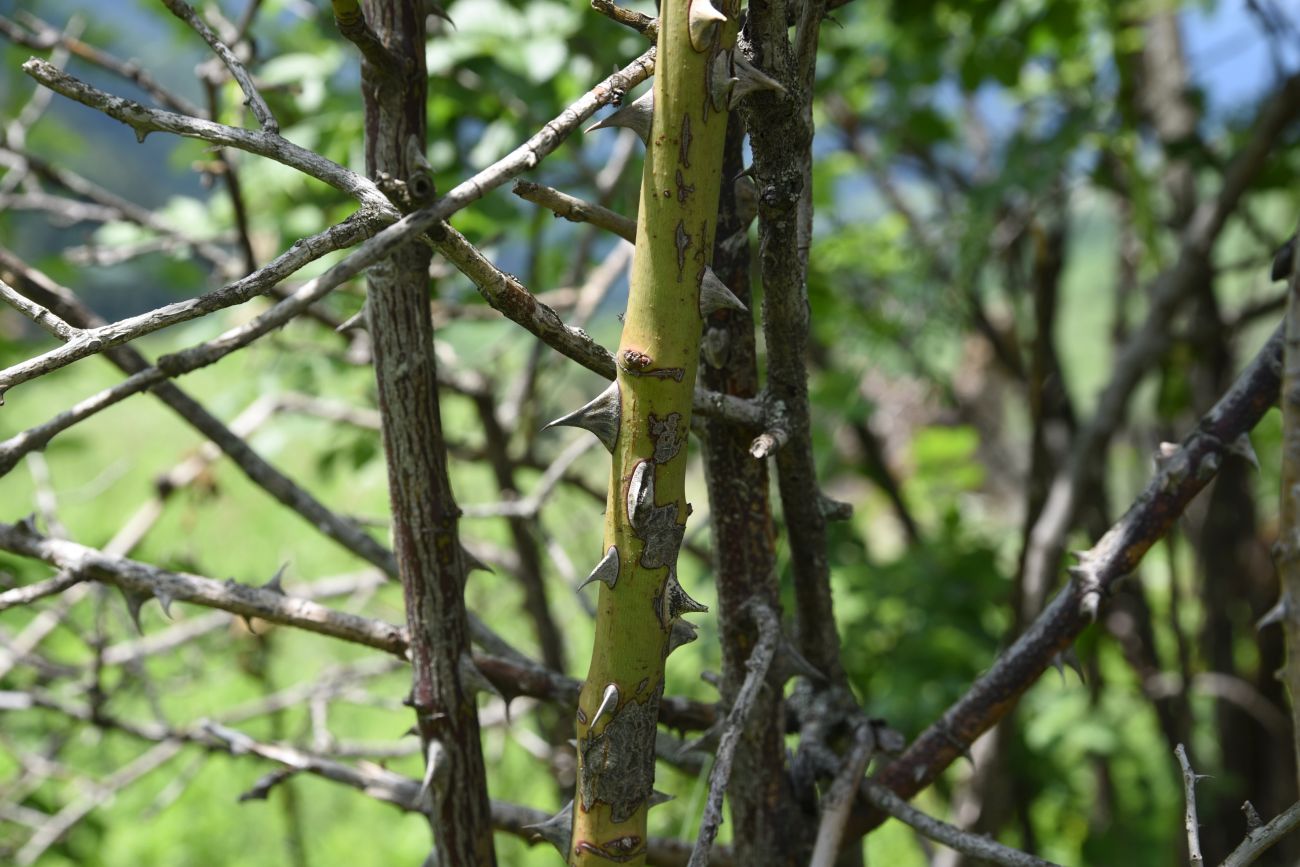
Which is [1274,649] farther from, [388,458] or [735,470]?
[388,458]

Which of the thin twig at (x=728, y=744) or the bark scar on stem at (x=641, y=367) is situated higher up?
the bark scar on stem at (x=641, y=367)

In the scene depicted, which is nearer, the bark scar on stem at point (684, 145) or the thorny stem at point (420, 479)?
the bark scar on stem at point (684, 145)

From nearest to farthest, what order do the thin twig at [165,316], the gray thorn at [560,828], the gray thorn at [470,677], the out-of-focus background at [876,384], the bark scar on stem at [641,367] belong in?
the thin twig at [165,316] → the bark scar on stem at [641,367] → the gray thorn at [560,828] → the gray thorn at [470,677] → the out-of-focus background at [876,384]

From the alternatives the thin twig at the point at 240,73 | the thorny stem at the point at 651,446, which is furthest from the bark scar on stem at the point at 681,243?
the thin twig at the point at 240,73

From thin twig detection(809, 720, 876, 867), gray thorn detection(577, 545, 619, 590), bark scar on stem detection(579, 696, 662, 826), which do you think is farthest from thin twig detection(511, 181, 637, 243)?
thin twig detection(809, 720, 876, 867)

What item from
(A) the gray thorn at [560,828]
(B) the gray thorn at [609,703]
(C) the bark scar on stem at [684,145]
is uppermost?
(C) the bark scar on stem at [684,145]

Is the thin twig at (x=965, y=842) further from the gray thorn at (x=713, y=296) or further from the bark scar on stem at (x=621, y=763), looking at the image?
the gray thorn at (x=713, y=296)

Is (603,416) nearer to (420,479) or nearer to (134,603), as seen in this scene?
(420,479)

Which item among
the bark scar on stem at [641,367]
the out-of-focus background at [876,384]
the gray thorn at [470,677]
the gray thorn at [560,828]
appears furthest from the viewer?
the out-of-focus background at [876,384]
